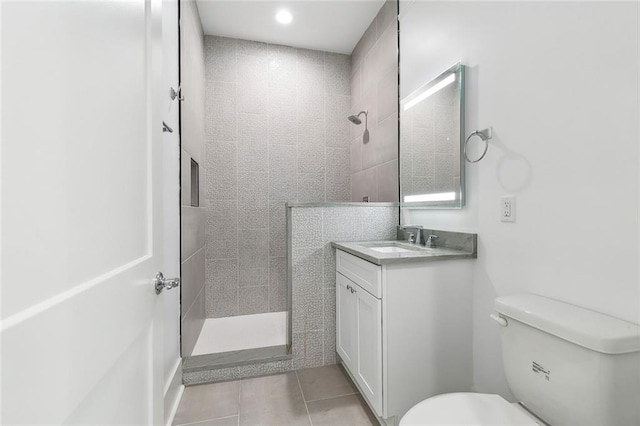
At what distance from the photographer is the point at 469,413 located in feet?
3.17

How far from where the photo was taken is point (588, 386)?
81cm

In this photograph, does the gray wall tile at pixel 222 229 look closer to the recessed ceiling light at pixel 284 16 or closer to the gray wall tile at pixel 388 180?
the gray wall tile at pixel 388 180

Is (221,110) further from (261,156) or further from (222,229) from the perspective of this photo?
(222,229)

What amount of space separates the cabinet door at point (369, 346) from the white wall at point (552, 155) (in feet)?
1.78

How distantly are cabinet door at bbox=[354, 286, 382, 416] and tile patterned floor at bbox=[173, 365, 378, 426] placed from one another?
171 mm

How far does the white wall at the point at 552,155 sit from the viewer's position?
0.93 meters

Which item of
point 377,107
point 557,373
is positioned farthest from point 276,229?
point 557,373

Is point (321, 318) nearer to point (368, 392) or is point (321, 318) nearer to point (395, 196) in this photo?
point (368, 392)

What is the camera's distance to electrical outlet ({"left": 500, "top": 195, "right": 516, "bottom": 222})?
1.31 metres

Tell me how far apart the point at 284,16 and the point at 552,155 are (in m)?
2.34

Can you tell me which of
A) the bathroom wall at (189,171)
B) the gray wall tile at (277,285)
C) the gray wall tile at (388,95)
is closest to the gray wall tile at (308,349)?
the bathroom wall at (189,171)

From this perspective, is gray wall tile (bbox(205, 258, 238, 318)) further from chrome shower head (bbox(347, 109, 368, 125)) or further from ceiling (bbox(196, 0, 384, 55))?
ceiling (bbox(196, 0, 384, 55))

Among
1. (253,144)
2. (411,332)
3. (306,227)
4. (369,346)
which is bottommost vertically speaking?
(369,346)

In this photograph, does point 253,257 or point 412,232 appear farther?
point 253,257
